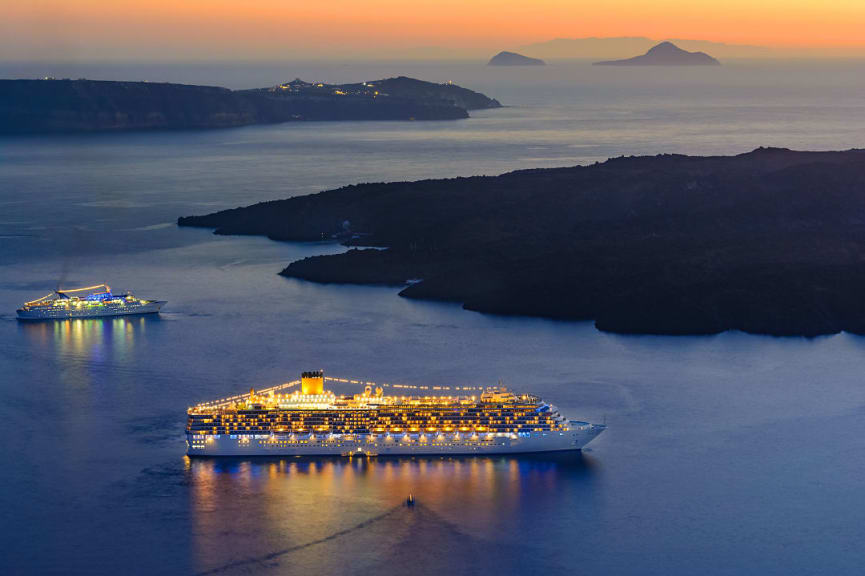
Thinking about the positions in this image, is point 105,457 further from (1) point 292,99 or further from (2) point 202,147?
(1) point 292,99

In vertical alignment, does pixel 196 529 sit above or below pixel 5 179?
below

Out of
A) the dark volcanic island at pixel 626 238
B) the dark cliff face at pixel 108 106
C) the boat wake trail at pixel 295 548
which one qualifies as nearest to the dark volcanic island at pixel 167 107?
the dark cliff face at pixel 108 106

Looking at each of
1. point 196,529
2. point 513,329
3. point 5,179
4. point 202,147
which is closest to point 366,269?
point 513,329

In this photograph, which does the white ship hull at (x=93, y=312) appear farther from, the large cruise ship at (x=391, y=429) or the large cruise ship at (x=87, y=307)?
the large cruise ship at (x=391, y=429)

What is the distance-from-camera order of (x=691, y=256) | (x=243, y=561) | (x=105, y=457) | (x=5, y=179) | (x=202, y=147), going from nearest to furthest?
1. (x=243, y=561)
2. (x=105, y=457)
3. (x=691, y=256)
4. (x=5, y=179)
5. (x=202, y=147)

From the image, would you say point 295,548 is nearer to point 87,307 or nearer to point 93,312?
point 93,312

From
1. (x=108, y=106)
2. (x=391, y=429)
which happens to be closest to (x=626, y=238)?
(x=391, y=429)

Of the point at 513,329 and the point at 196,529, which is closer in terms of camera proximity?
the point at 196,529

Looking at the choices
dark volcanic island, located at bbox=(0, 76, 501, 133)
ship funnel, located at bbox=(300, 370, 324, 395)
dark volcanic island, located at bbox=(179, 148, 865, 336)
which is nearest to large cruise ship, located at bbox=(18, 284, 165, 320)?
dark volcanic island, located at bbox=(179, 148, 865, 336)
